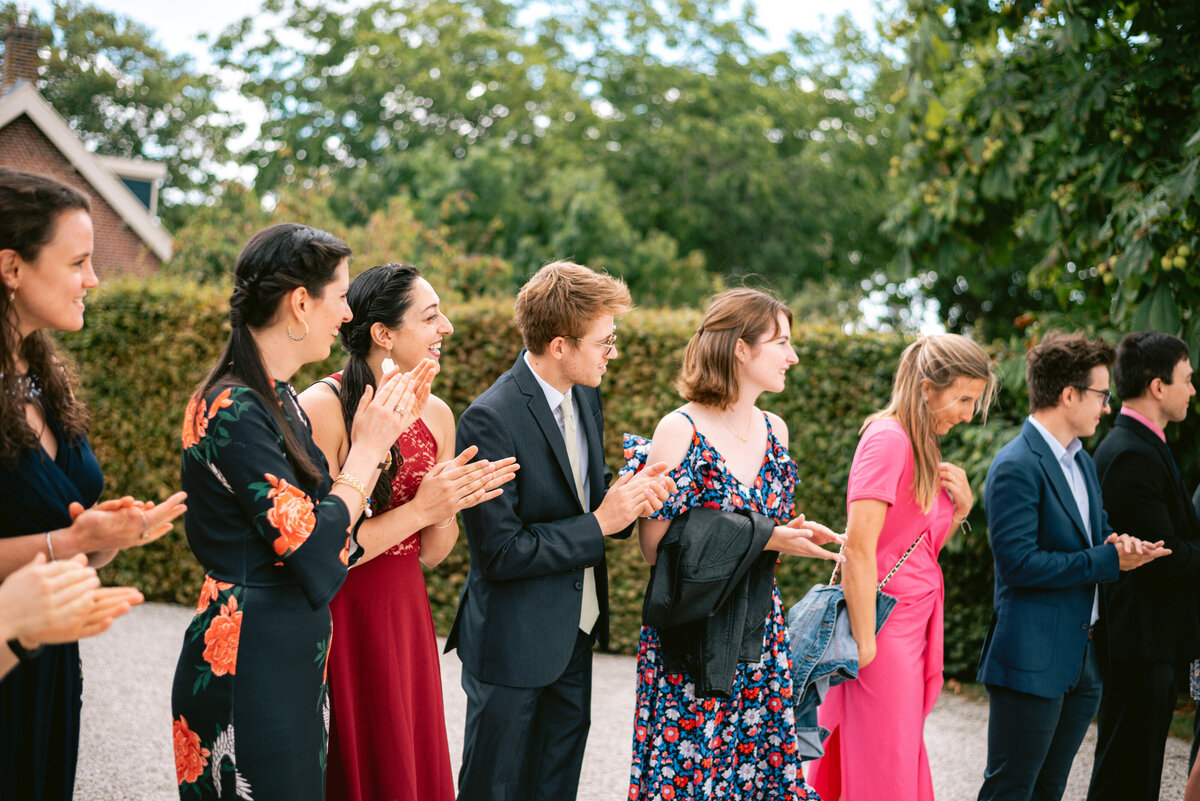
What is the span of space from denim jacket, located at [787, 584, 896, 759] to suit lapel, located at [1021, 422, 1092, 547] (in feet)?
2.92

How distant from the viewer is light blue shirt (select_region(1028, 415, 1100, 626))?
390cm

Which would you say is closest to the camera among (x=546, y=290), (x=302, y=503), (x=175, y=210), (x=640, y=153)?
(x=302, y=503)

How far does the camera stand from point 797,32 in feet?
83.9

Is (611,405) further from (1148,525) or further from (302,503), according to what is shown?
(302,503)

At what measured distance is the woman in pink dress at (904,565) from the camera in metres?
3.49

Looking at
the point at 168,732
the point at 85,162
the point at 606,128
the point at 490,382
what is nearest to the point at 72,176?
the point at 85,162

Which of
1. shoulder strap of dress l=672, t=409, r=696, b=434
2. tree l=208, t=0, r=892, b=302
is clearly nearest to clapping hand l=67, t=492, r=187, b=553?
shoulder strap of dress l=672, t=409, r=696, b=434

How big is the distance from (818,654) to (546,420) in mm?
1323

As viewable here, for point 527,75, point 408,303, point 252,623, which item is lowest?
point 252,623

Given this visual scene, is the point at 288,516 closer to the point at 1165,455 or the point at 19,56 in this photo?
the point at 1165,455

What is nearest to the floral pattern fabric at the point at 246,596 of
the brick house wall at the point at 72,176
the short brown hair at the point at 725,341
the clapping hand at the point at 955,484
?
the short brown hair at the point at 725,341

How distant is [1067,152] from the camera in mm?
6242

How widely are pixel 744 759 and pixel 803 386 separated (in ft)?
14.8

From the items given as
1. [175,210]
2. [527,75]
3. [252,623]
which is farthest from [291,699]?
[175,210]
